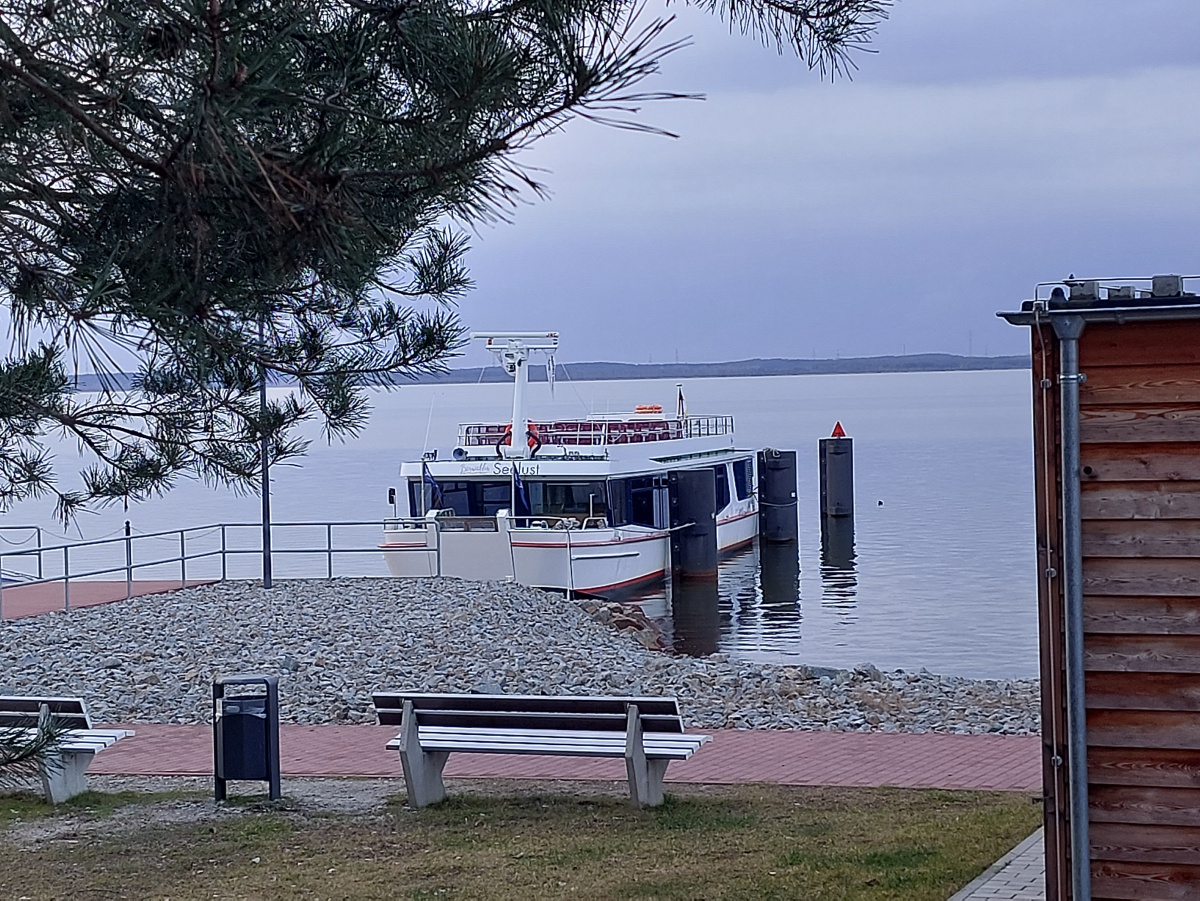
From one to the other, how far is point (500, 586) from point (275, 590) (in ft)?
11.5

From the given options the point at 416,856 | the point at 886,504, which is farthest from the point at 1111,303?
the point at 886,504

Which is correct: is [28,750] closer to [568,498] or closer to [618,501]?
[568,498]

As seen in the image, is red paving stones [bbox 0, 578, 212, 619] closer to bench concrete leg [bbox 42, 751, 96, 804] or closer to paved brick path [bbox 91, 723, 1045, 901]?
paved brick path [bbox 91, 723, 1045, 901]

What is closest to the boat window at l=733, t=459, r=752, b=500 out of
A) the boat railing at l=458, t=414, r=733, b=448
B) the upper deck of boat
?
the upper deck of boat

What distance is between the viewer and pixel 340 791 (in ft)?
29.7

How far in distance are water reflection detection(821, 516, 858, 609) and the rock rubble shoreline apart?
11404mm

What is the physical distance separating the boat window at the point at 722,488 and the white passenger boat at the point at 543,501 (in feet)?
12.2

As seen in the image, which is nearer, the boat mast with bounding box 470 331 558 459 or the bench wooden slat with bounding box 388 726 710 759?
the bench wooden slat with bounding box 388 726 710 759

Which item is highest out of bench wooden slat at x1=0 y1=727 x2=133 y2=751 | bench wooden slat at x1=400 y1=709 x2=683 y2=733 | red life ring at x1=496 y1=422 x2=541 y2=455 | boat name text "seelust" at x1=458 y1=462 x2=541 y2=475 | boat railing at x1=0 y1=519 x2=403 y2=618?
red life ring at x1=496 y1=422 x2=541 y2=455

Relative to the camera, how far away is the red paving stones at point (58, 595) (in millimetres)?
20623

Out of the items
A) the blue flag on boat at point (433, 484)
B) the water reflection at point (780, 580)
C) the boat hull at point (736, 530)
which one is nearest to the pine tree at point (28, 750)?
the water reflection at point (780, 580)

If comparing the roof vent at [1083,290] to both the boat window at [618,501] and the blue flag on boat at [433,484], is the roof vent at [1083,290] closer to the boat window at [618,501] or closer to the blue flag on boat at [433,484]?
the boat window at [618,501]

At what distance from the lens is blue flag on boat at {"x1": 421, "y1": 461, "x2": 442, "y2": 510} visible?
30711 mm

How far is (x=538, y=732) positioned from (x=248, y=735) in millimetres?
1658
